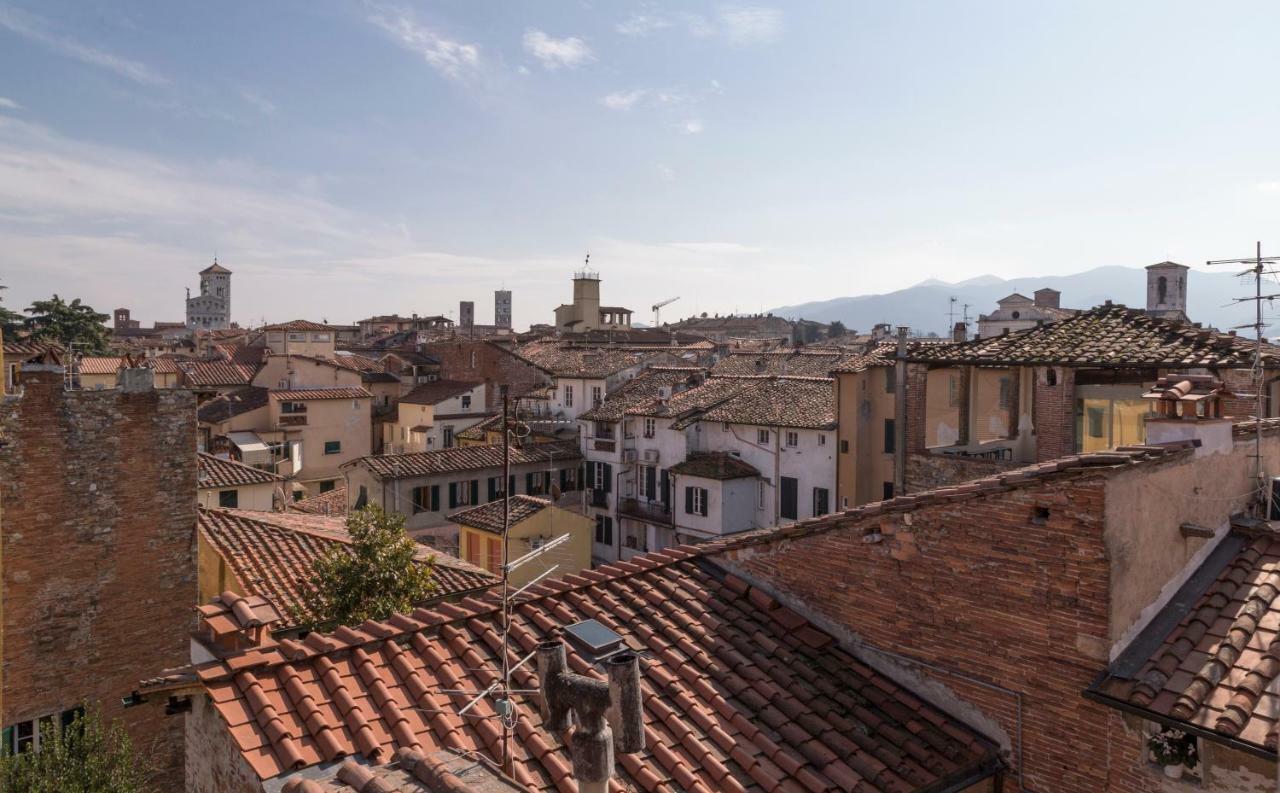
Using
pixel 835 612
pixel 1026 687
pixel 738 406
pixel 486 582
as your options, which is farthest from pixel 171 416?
pixel 738 406

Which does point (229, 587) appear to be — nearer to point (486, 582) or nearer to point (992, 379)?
point (486, 582)

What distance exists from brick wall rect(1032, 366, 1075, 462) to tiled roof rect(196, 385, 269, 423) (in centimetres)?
3260

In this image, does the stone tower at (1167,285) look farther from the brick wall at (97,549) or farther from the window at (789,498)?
the brick wall at (97,549)

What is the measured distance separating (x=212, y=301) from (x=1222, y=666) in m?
132

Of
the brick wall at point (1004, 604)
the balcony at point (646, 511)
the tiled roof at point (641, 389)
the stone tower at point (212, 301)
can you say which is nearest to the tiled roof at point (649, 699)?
the brick wall at point (1004, 604)

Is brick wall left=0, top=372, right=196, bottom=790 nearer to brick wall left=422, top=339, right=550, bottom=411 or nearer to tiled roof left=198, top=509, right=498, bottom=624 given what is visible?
tiled roof left=198, top=509, right=498, bottom=624

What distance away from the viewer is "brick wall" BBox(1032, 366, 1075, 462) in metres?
11.4

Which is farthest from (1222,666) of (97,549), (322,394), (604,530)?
(322,394)

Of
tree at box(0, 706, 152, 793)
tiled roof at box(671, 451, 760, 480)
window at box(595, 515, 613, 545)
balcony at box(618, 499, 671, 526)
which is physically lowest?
window at box(595, 515, 613, 545)

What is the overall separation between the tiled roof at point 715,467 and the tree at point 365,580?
19.0m

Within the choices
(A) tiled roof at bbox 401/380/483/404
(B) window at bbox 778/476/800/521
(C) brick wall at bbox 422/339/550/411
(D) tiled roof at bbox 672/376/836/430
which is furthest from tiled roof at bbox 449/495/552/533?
(C) brick wall at bbox 422/339/550/411

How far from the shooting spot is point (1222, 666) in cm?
558

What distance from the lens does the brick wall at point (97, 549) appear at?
11445mm

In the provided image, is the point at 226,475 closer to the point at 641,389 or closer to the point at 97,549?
the point at 97,549
